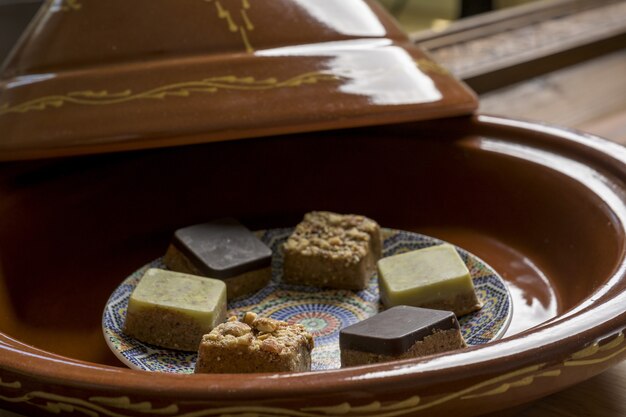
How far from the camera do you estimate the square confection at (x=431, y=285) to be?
95cm

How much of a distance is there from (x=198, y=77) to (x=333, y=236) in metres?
0.25

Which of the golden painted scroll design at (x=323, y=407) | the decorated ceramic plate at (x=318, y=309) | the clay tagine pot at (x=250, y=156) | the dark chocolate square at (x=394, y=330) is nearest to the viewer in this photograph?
the golden painted scroll design at (x=323, y=407)

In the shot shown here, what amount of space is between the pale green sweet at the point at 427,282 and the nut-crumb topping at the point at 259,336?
0.51 feet

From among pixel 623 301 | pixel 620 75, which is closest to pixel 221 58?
pixel 623 301

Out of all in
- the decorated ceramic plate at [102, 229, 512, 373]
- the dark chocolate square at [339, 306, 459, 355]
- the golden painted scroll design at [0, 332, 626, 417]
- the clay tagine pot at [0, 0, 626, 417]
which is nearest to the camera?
the golden painted scroll design at [0, 332, 626, 417]

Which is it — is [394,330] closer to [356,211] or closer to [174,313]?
[174,313]

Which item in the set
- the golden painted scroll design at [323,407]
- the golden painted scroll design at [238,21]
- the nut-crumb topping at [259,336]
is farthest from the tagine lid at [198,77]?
the golden painted scroll design at [323,407]

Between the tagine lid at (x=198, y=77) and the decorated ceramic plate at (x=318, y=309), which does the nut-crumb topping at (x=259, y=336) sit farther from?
the tagine lid at (x=198, y=77)

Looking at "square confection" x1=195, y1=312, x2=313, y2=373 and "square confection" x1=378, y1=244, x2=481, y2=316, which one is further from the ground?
"square confection" x1=195, y1=312, x2=313, y2=373

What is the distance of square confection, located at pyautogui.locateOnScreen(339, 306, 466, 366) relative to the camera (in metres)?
0.78

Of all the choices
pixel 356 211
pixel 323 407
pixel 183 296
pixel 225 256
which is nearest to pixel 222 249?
pixel 225 256

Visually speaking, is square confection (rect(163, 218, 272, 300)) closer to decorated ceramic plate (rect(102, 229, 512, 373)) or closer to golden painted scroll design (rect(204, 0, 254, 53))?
decorated ceramic plate (rect(102, 229, 512, 373))

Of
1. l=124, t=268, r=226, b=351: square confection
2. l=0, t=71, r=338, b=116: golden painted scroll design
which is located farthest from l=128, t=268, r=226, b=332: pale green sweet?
l=0, t=71, r=338, b=116: golden painted scroll design

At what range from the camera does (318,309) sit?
1.02m
